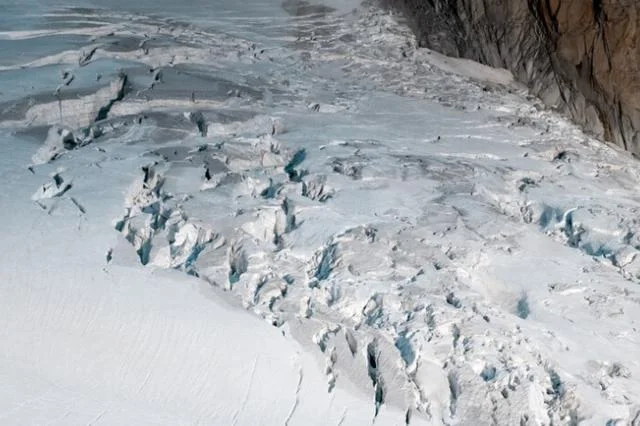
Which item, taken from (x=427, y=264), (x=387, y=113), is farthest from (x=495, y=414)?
(x=387, y=113)

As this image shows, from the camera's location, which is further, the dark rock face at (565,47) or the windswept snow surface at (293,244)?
the dark rock face at (565,47)

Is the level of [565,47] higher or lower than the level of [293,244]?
higher

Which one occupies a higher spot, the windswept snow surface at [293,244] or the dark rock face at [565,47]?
the dark rock face at [565,47]

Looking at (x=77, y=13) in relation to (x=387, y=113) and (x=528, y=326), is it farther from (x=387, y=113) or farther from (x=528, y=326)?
(x=528, y=326)

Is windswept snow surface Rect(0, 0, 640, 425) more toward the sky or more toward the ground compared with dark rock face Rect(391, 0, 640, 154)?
more toward the ground

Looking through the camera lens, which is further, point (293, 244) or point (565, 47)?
point (565, 47)
